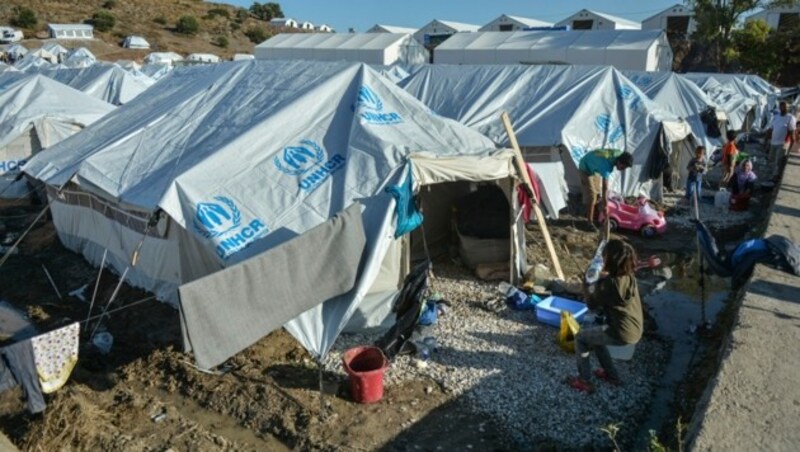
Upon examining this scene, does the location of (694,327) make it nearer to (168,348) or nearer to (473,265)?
(473,265)

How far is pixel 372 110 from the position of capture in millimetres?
9125

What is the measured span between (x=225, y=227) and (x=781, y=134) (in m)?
17.4

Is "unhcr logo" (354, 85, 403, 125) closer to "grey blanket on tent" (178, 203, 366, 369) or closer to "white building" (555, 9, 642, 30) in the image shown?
"grey blanket on tent" (178, 203, 366, 369)

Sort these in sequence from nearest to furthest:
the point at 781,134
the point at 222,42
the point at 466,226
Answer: the point at 466,226 < the point at 781,134 < the point at 222,42

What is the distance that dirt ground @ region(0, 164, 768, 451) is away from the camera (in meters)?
5.94

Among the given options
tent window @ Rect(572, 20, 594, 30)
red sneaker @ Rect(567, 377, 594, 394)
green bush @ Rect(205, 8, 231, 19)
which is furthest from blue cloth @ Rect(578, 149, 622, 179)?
green bush @ Rect(205, 8, 231, 19)

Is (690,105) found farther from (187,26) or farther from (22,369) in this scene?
(187,26)

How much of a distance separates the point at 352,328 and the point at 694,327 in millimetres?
4785

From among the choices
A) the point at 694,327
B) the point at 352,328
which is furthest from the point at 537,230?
the point at 352,328

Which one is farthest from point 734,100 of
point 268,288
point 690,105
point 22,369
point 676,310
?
point 22,369

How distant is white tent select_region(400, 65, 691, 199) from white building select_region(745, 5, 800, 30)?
146ft

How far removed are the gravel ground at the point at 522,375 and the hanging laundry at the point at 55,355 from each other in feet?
9.20

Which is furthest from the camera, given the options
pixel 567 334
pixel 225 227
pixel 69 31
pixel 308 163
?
pixel 69 31

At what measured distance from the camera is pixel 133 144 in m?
9.79
